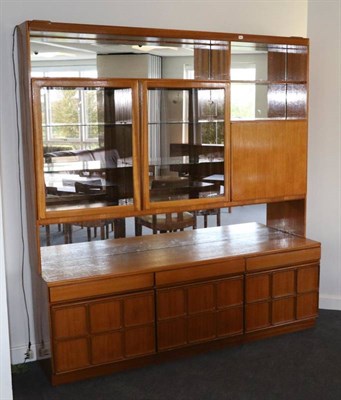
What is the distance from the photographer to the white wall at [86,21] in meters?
3.07

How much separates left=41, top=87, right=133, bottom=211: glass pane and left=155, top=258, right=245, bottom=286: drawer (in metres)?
0.51

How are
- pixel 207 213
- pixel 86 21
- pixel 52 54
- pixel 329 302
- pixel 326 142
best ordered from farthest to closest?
pixel 329 302 → pixel 326 142 → pixel 207 213 → pixel 86 21 → pixel 52 54

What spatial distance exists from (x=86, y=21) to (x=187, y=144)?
0.99 metres

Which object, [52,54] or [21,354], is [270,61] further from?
[21,354]

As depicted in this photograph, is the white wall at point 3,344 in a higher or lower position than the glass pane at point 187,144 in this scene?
lower

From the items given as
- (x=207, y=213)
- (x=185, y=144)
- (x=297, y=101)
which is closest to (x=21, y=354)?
(x=207, y=213)

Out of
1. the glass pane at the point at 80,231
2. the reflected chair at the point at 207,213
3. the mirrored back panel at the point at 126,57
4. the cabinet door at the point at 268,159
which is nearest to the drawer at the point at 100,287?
the glass pane at the point at 80,231

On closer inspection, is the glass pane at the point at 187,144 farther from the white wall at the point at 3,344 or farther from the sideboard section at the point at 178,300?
the white wall at the point at 3,344

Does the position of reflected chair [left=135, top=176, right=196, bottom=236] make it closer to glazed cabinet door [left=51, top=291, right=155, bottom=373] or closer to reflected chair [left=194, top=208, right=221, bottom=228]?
reflected chair [left=194, top=208, right=221, bottom=228]

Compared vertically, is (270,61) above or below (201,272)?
above

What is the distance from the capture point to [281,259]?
3.51 meters

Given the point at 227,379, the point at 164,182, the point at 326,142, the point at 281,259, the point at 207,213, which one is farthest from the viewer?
the point at 326,142

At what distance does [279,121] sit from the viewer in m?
3.57

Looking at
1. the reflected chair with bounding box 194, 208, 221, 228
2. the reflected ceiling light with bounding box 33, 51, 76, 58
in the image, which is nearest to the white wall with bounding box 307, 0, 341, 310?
the reflected chair with bounding box 194, 208, 221, 228
